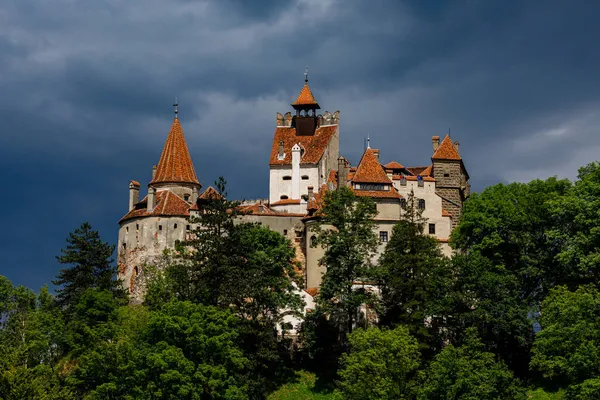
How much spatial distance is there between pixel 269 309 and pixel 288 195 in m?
25.9

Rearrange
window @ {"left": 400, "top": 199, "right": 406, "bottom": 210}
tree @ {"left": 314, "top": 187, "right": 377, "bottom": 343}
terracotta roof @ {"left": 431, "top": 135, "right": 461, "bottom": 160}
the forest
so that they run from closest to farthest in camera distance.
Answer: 1. the forest
2. tree @ {"left": 314, "top": 187, "right": 377, "bottom": 343}
3. window @ {"left": 400, "top": 199, "right": 406, "bottom": 210}
4. terracotta roof @ {"left": 431, "top": 135, "right": 461, "bottom": 160}

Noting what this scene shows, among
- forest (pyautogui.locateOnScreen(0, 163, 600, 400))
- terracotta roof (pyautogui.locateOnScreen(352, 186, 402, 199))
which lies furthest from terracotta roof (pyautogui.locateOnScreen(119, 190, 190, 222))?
terracotta roof (pyautogui.locateOnScreen(352, 186, 402, 199))

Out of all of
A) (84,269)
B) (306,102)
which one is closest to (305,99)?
(306,102)

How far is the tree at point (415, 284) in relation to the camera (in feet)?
222

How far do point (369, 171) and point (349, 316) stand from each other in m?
17.3

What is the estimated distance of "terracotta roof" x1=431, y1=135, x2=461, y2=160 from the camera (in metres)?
92.6

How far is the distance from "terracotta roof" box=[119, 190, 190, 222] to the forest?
30.4 ft

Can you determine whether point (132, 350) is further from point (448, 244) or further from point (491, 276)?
point (448, 244)

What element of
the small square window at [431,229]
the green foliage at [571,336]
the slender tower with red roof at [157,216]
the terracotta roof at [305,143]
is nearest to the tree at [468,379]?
the green foliage at [571,336]

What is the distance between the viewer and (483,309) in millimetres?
67000

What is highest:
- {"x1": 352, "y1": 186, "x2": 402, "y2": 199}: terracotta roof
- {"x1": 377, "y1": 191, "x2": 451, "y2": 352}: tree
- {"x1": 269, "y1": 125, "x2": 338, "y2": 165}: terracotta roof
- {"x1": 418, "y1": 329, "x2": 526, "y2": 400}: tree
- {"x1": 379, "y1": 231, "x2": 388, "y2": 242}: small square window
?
{"x1": 269, "y1": 125, "x2": 338, "y2": 165}: terracotta roof

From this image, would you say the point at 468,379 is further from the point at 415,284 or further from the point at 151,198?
the point at 151,198

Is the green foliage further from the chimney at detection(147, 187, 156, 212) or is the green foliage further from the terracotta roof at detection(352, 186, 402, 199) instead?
the chimney at detection(147, 187, 156, 212)

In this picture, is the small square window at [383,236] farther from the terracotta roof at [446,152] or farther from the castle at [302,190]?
the terracotta roof at [446,152]
